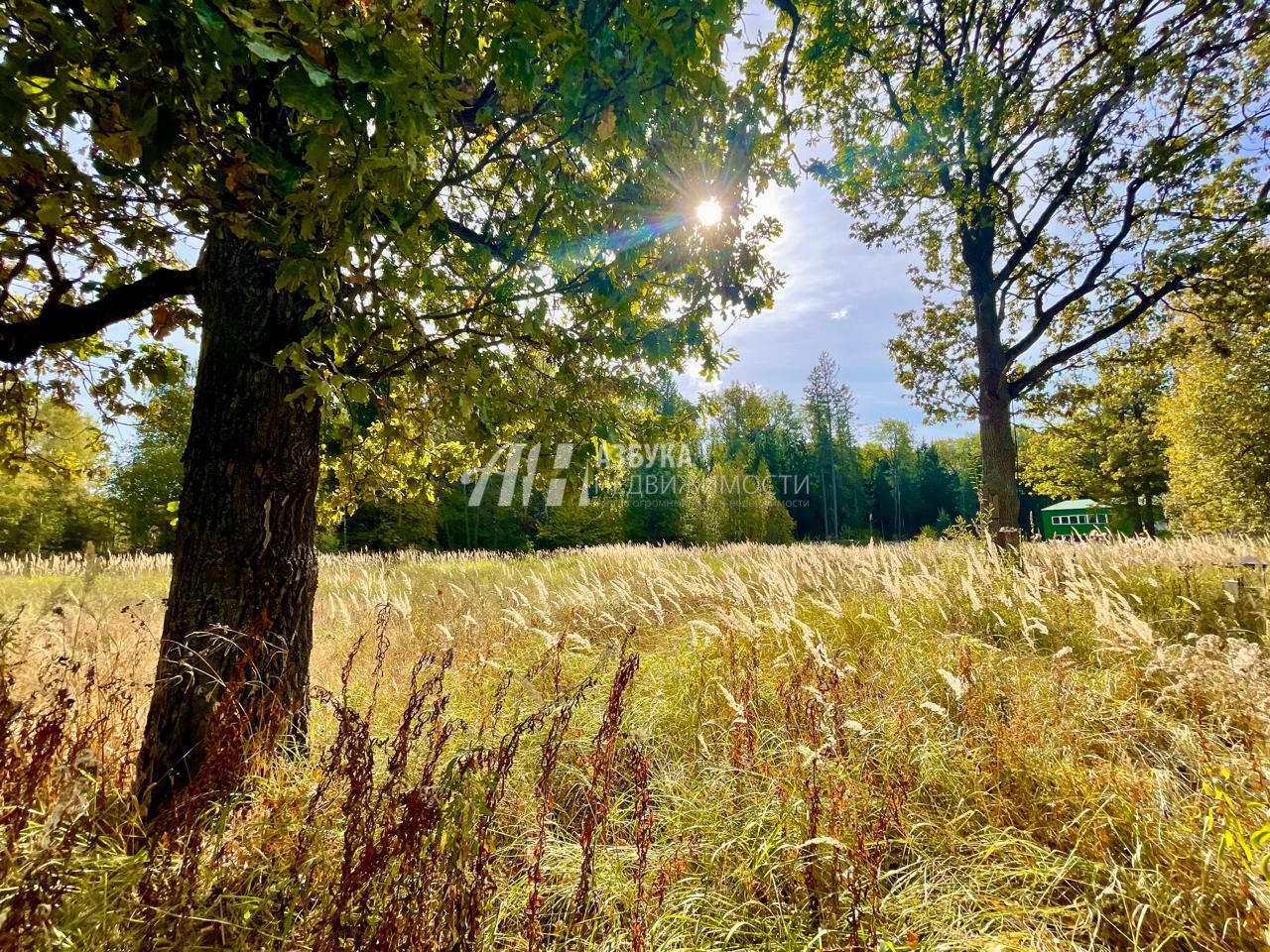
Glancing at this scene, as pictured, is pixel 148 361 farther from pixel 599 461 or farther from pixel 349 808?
pixel 349 808

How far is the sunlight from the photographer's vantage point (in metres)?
2.95

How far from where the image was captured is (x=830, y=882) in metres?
1.78

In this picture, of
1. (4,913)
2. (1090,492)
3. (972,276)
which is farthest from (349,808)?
(1090,492)

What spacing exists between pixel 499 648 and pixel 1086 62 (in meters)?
10.4

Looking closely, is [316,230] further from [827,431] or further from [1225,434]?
[827,431]

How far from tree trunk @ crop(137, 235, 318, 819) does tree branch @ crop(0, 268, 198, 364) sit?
239 mm

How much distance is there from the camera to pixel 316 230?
188 cm

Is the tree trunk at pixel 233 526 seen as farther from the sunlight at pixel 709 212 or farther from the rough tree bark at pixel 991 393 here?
the rough tree bark at pixel 991 393

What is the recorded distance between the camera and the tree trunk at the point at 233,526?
2.20 metres

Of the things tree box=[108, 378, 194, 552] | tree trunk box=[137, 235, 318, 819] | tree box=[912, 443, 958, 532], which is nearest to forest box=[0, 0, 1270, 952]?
tree trunk box=[137, 235, 318, 819]

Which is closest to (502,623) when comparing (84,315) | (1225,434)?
(84,315)

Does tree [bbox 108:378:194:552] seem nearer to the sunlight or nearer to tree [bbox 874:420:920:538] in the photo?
the sunlight

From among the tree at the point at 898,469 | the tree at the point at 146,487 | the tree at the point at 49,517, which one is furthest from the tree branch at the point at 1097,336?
the tree at the point at 898,469

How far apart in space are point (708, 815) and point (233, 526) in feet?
8.85
